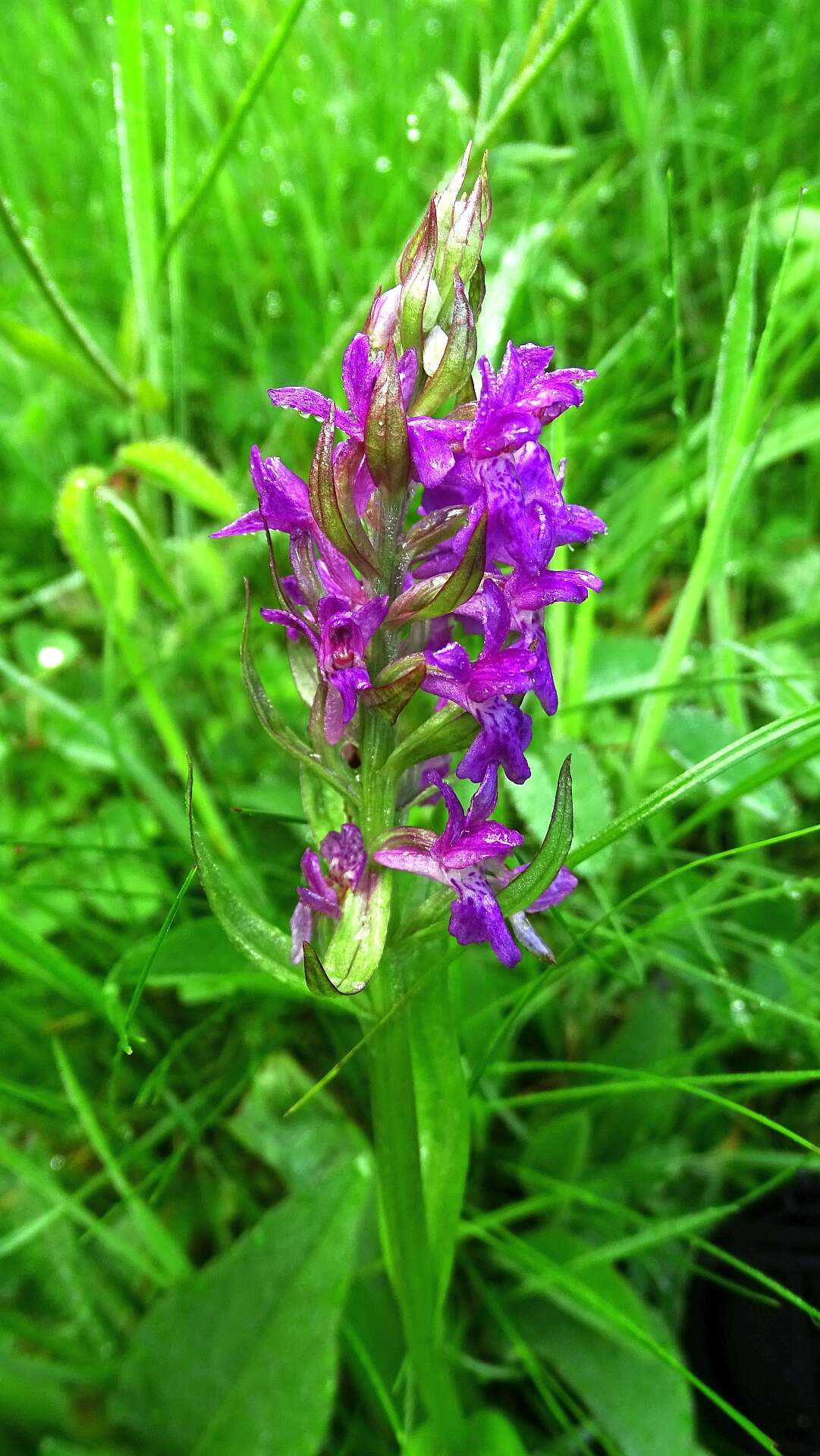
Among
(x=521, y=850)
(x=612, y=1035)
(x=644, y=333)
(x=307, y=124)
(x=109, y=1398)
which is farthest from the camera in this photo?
(x=307, y=124)

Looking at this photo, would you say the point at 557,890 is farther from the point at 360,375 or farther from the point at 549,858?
the point at 360,375

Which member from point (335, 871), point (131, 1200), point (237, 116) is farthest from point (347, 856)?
point (237, 116)

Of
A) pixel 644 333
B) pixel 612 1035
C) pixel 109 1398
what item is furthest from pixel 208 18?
pixel 109 1398

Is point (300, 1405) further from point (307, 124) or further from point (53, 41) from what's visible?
point (53, 41)

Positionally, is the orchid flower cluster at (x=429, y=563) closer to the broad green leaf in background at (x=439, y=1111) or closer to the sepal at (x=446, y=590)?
the sepal at (x=446, y=590)

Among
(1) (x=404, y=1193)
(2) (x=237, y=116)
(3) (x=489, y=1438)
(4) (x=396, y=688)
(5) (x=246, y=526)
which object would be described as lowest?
(3) (x=489, y=1438)

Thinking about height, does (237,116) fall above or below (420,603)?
above

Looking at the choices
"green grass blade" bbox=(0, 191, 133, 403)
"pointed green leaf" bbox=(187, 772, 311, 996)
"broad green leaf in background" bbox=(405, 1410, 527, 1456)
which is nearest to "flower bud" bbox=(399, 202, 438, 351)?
"pointed green leaf" bbox=(187, 772, 311, 996)
